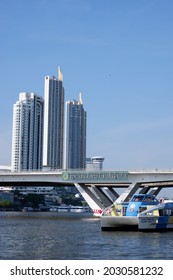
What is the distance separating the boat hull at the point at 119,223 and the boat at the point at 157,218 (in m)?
1.11

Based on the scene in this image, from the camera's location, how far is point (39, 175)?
113812 mm

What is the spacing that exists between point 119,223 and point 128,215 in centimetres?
222

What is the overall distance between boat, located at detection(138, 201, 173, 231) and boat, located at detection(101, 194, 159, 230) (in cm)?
108

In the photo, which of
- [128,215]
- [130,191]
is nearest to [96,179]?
[130,191]

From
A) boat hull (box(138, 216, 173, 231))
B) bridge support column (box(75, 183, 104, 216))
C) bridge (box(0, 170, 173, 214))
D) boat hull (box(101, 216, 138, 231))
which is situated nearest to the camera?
boat hull (box(138, 216, 173, 231))

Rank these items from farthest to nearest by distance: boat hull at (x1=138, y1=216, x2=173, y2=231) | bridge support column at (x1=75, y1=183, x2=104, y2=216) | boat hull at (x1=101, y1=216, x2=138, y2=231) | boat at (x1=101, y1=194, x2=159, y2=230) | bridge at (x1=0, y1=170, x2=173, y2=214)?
1. bridge support column at (x1=75, y1=183, x2=104, y2=216)
2. bridge at (x1=0, y1=170, x2=173, y2=214)
3. boat at (x1=101, y1=194, x2=159, y2=230)
4. boat hull at (x1=101, y1=216, x2=138, y2=231)
5. boat hull at (x1=138, y1=216, x2=173, y2=231)

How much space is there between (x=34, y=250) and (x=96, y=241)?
33.2ft

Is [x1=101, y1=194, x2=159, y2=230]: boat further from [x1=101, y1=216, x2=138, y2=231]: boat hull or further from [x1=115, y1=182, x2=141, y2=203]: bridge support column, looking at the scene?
A: [x1=115, y1=182, x2=141, y2=203]: bridge support column

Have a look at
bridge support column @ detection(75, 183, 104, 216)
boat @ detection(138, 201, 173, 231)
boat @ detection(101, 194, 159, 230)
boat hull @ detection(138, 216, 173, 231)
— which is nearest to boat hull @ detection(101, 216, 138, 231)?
boat @ detection(101, 194, 159, 230)

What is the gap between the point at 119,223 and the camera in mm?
→ 62844

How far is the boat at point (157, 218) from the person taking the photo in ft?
201

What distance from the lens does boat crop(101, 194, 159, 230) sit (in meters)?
62.3
